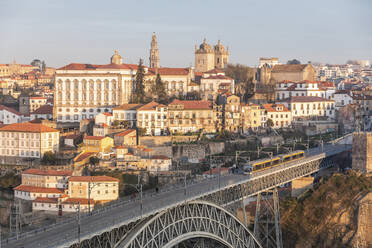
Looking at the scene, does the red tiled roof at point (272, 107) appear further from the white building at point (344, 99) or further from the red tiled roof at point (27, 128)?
the red tiled roof at point (27, 128)

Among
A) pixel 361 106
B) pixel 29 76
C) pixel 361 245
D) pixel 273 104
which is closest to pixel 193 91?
pixel 273 104

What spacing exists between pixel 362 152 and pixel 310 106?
70.0ft

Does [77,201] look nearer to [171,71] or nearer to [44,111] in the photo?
[44,111]

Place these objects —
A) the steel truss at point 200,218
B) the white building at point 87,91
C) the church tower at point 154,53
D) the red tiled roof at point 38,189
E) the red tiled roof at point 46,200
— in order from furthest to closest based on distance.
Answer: the church tower at point 154,53 → the white building at point 87,91 → the red tiled roof at point 38,189 → the red tiled roof at point 46,200 → the steel truss at point 200,218

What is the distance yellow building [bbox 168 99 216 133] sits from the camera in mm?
78938

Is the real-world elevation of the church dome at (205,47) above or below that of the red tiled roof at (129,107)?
above

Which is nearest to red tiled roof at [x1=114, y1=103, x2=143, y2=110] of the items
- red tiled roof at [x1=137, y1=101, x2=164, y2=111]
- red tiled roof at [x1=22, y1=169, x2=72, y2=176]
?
red tiled roof at [x1=137, y1=101, x2=164, y2=111]

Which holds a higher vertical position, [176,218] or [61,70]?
[61,70]

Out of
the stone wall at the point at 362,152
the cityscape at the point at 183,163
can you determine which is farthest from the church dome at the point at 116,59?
the stone wall at the point at 362,152

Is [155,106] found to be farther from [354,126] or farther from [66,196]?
[354,126]

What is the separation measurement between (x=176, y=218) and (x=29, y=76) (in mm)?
118264

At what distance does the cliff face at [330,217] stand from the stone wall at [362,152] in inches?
193

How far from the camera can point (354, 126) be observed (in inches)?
3627

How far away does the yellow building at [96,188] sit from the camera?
57.3 m
